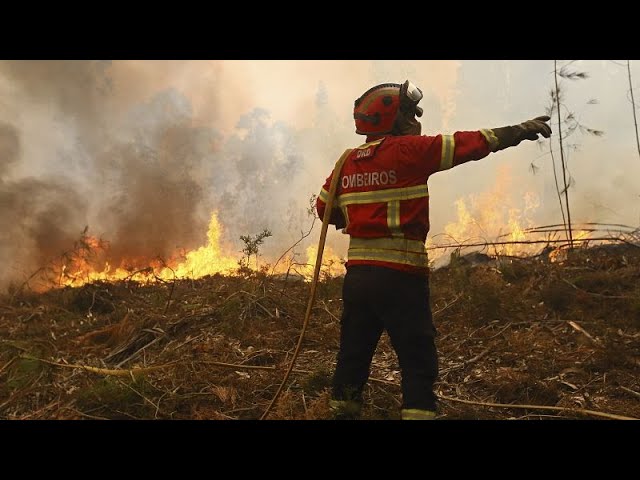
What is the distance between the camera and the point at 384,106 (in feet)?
11.4

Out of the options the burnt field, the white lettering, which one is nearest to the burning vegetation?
the burnt field

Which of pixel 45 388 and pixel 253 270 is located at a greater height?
pixel 253 270

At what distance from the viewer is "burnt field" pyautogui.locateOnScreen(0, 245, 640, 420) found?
13.4 feet

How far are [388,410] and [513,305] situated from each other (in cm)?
268

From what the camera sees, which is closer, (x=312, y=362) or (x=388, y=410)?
(x=388, y=410)

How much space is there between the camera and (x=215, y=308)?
6242 mm

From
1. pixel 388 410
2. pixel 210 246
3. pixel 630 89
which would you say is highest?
pixel 630 89

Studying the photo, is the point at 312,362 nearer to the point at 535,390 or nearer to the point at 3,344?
the point at 535,390

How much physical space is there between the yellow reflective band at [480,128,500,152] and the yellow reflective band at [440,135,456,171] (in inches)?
7.6

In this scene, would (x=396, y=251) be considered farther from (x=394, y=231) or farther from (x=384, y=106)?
(x=384, y=106)

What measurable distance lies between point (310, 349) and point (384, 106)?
9.43 ft

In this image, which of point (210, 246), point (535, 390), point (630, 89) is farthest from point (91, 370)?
point (630, 89)

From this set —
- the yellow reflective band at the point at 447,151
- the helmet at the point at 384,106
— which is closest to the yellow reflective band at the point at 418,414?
the yellow reflective band at the point at 447,151

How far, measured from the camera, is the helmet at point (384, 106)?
3436 mm
